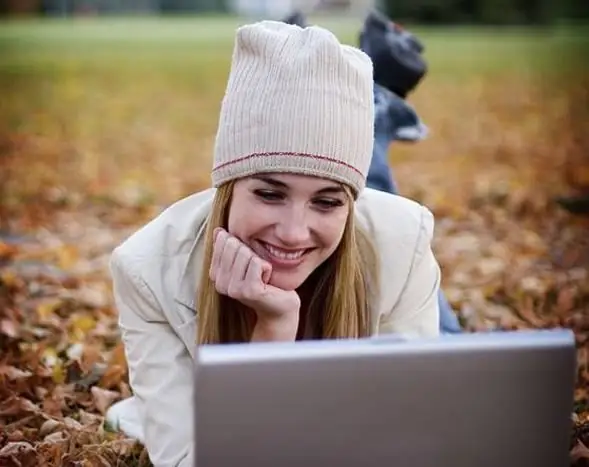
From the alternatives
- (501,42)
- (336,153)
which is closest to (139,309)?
(336,153)

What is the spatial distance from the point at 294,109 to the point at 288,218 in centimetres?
17

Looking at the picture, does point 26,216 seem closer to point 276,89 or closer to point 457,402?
point 276,89

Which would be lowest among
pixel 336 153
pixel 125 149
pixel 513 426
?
pixel 125 149

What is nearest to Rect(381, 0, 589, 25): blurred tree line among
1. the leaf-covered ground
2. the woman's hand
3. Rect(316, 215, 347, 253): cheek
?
the leaf-covered ground

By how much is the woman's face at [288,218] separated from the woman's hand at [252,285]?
1.7 inches

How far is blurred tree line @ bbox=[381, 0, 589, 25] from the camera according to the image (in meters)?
6.47

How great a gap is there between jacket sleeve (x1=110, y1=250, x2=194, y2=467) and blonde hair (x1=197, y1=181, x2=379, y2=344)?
79mm

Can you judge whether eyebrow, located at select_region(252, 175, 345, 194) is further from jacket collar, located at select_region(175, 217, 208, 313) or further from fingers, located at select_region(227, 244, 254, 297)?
jacket collar, located at select_region(175, 217, 208, 313)

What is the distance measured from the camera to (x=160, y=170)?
522 centimetres

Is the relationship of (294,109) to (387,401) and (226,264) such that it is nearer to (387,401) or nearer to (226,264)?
(226,264)

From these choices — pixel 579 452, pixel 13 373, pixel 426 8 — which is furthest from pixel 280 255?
pixel 426 8

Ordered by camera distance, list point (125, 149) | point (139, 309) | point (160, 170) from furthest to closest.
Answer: point (125, 149) → point (160, 170) → point (139, 309)

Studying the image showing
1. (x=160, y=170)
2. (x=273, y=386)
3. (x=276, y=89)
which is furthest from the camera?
(x=160, y=170)

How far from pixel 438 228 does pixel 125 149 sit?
2.06 metres
